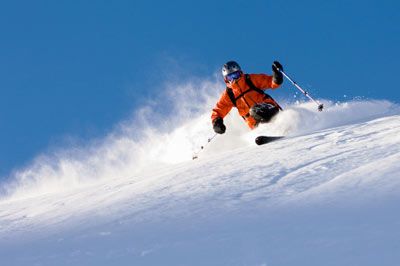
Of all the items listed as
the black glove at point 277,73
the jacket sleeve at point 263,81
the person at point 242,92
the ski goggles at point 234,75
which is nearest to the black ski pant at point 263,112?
the person at point 242,92

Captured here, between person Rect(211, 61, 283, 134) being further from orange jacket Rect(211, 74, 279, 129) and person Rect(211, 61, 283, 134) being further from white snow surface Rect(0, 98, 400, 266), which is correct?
white snow surface Rect(0, 98, 400, 266)

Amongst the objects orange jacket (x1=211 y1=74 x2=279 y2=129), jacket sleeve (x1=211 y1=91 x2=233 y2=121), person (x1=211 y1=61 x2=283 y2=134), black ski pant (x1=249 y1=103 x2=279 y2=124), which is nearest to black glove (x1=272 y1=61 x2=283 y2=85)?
person (x1=211 y1=61 x2=283 y2=134)

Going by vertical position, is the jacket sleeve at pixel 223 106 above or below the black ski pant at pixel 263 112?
above

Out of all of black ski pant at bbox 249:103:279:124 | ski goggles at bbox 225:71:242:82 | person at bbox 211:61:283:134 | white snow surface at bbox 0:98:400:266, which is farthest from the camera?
ski goggles at bbox 225:71:242:82

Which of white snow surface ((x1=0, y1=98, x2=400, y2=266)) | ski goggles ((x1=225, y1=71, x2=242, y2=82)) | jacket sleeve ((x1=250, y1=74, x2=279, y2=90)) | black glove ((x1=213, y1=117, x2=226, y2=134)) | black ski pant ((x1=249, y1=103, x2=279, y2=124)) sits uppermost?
ski goggles ((x1=225, y1=71, x2=242, y2=82))

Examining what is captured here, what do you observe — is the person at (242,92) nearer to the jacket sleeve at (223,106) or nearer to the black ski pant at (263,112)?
the jacket sleeve at (223,106)

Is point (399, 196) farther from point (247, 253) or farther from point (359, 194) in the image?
point (247, 253)

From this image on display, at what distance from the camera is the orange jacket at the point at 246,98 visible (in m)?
11.2

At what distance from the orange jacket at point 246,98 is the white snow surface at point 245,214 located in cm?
358

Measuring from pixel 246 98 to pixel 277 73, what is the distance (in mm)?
811

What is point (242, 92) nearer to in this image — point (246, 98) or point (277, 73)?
point (246, 98)

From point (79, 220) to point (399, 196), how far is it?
2.88m

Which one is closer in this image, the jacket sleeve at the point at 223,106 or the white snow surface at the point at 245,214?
the white snow surface at the point at 245,214

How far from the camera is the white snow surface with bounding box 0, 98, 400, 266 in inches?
136
